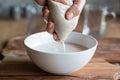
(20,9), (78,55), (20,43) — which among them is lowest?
(20,9)

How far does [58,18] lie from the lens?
74 cm

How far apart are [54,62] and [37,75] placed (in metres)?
0.07

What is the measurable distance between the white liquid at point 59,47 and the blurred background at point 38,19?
17.7 inches

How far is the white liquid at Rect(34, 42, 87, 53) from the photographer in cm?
81

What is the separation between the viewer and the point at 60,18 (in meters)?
0.74

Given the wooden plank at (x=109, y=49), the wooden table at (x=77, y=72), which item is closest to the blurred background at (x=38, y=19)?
the wooden plank at (x=109, y=49)

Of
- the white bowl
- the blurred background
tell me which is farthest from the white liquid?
the blurred background

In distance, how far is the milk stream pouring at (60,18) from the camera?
2.41ft

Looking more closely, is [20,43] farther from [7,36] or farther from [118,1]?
[118,1]

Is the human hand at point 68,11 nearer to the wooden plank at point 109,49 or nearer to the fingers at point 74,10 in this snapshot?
the fingers at point 74,10

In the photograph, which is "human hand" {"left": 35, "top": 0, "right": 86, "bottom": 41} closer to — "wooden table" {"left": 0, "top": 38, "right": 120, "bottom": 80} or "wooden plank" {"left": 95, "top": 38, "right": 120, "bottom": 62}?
"wooden table" {"left": 0, "top": 38, "right": 120, "bottom": 80}

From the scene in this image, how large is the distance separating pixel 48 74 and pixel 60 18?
0.53 feet

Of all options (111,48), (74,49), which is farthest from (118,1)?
(74,49)

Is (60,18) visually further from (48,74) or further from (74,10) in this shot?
(48,74)
